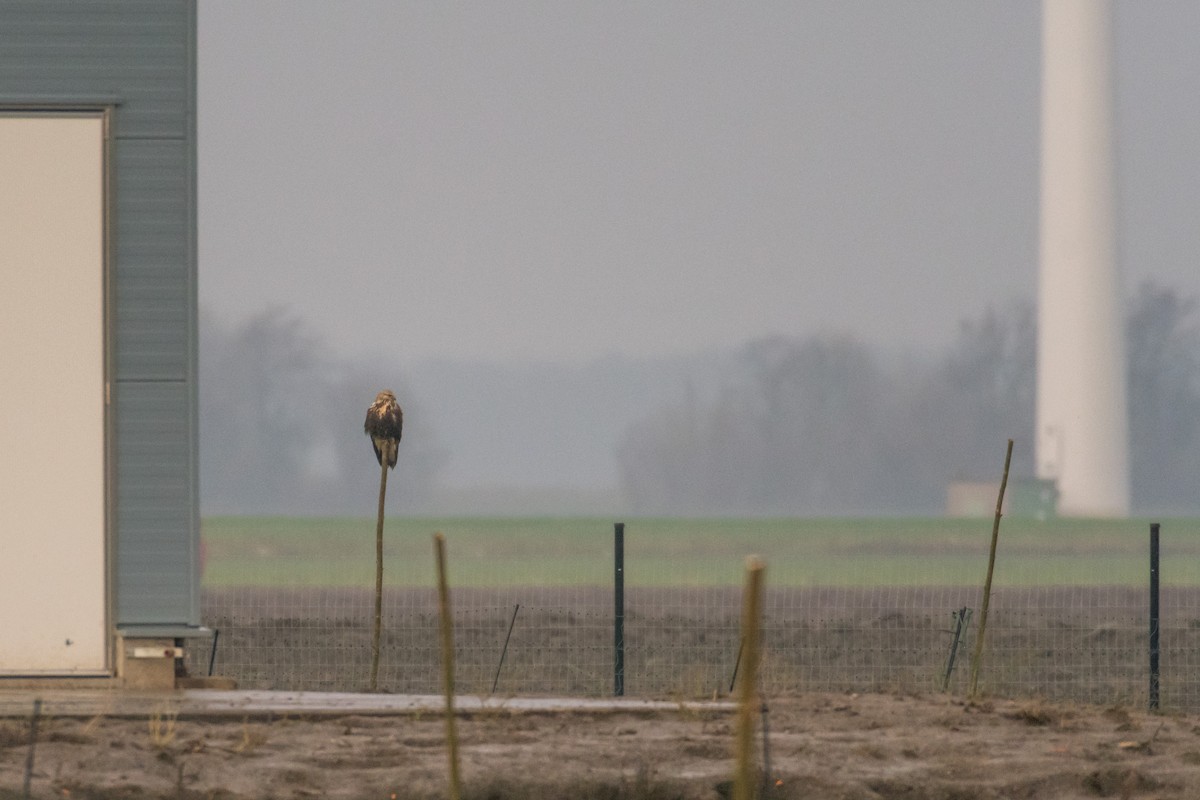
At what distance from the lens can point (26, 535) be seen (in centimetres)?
1059

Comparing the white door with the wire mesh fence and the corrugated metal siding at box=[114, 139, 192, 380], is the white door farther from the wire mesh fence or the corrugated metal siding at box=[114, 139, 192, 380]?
the wire mesh fence

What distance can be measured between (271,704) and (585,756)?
82.5 inches

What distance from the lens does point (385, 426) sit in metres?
13.8

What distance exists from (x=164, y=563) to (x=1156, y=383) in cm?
9771

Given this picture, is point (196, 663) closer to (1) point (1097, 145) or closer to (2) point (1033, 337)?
(1) point (1097, 145)

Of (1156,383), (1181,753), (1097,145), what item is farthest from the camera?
(1156,383)

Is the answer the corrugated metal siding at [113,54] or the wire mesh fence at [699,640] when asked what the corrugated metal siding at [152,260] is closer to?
the corrugated metal siding at [113,54]

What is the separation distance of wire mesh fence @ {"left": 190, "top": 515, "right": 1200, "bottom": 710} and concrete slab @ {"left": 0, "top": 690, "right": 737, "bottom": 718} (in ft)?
2.12

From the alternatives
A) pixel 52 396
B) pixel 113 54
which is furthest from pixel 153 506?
pixel 113 54

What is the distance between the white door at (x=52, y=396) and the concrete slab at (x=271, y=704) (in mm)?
421

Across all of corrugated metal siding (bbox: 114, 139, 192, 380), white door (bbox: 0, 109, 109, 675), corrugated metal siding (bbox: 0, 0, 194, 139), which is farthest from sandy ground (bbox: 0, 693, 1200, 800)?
corrugated metal siding (bbox: 0, 0, 194, 139)

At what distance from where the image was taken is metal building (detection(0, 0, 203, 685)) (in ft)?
34.8

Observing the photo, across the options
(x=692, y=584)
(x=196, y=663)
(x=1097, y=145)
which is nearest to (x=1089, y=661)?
(x=196, y=663)

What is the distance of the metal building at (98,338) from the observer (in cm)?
1059
